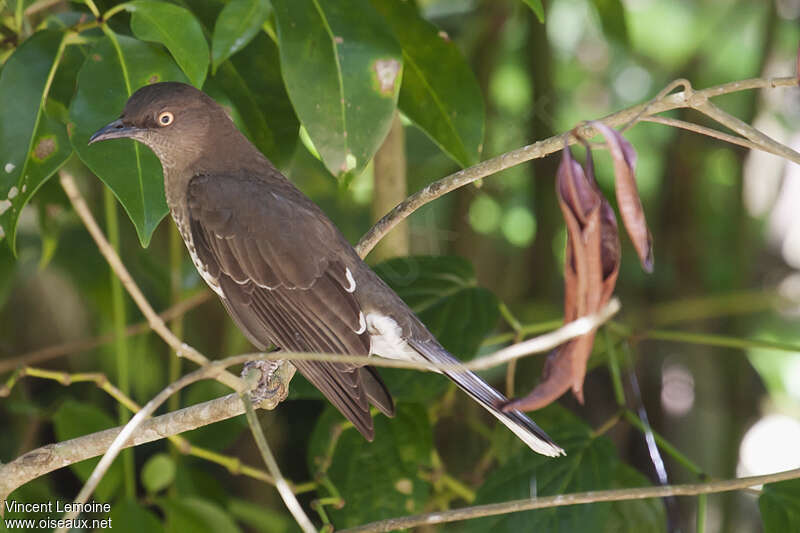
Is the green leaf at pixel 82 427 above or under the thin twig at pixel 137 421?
under

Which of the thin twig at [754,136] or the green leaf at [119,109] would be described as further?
the green leaf at [119,109]

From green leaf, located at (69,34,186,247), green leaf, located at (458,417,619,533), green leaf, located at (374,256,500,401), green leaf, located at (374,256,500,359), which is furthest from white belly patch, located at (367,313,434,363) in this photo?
green leaf, located at (69,34,186,247)

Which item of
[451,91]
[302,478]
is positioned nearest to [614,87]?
[302,478]

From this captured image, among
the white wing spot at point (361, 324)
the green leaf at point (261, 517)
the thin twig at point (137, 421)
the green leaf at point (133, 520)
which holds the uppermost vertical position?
the white wing spot at point (361, 324)

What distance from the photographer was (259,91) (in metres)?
3.20

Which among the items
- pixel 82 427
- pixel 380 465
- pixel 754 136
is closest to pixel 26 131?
pixel 82 427

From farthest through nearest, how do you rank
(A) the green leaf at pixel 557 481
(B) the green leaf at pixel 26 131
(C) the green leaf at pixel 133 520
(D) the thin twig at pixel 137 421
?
1. (C) the green leaf at pixel 133 520
2. (A) the green leaf at pixel 557 481
3. (B) the green leaf at pixel 26 131
4. (D) the thin twig at pixel 137 421

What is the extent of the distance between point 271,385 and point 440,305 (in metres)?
0.89

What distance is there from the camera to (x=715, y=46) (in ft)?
19.8

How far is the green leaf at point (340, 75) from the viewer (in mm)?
2717

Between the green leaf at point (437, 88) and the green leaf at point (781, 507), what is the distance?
4.55ft

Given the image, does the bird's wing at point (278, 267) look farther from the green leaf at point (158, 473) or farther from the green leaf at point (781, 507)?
the green leaf at point (781, 507)

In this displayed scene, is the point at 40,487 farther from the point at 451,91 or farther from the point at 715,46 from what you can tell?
the point at 715,46

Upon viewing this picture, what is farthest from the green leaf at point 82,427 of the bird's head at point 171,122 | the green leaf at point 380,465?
the bird's head at point 171,122
